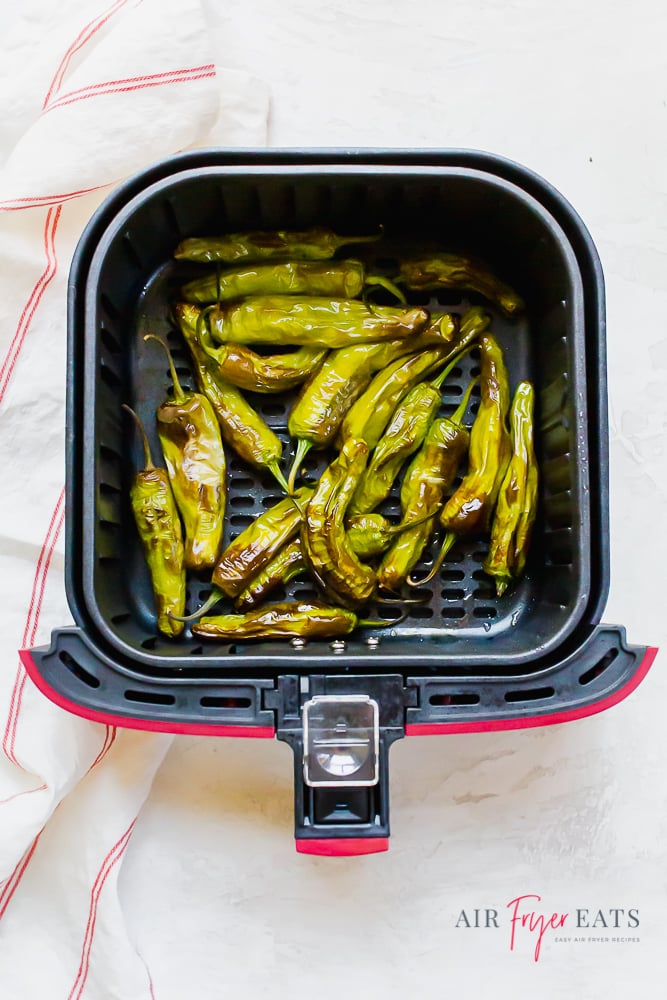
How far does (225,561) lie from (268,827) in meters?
0.43

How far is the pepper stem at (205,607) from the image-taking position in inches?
47.6

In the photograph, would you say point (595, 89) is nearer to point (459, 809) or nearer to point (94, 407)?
point (94, 407)

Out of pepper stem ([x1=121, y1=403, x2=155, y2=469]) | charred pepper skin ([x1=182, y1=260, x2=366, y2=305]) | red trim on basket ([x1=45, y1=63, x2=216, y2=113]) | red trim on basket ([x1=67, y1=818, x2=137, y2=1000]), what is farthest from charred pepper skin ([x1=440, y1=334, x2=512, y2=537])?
red trim on basket ([x1=67, y1=818, x2=137, y2=1000])

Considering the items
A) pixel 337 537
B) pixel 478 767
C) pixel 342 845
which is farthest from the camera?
pixel 478 767

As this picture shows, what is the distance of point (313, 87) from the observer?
1.35 metres

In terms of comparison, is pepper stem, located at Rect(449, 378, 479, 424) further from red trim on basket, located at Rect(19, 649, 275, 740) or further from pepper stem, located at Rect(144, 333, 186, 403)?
red trim on basket, located at Rect(19, 649, 275, 740)

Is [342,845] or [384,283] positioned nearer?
[342,845]

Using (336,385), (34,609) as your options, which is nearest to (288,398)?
(336,385)

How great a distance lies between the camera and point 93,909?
4.16 ft

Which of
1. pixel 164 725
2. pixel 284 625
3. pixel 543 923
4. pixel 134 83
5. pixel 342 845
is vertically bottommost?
pixel 543 923

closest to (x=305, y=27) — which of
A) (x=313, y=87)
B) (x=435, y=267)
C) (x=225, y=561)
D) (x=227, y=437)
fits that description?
(x=313, y=87)

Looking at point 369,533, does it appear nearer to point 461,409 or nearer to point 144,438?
point 461,409

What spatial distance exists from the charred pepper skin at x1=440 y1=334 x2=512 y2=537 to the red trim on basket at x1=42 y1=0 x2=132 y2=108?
0.77 m

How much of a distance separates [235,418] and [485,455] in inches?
15.2
